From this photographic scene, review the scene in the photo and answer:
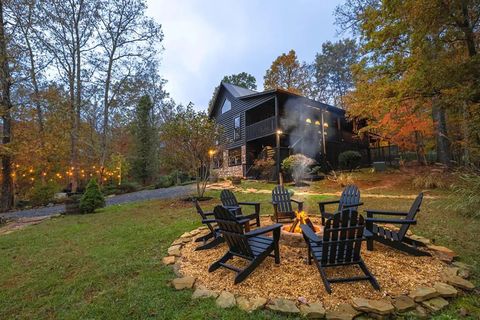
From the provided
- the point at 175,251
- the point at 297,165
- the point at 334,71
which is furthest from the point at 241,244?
the point at 334,71

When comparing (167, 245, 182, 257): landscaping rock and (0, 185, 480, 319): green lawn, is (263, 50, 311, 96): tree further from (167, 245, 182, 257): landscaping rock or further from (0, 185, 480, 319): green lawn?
(167, 245, 182, 257): landscaping rock

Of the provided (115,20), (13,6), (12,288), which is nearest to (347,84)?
(115,20)

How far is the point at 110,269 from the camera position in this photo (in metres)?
3.39

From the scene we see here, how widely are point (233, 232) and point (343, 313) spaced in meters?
1.43

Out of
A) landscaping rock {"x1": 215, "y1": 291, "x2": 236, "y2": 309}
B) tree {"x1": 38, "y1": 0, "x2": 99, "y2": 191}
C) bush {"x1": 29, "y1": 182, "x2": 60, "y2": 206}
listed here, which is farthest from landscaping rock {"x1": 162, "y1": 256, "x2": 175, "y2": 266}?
tree {"x1": 38, "y1": 0, "x2": 99, "y2": 191}

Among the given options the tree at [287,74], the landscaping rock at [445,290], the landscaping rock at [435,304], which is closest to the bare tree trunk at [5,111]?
the landscaping rock at [435,304]

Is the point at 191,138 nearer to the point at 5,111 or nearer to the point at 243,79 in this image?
the point at 5,111

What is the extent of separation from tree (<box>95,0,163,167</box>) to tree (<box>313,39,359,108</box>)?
18.4 m

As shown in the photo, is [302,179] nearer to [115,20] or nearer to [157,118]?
[115,20]

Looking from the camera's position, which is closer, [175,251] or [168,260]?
[168,260]

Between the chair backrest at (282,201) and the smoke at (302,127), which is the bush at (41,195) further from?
the smoke at (302,127)

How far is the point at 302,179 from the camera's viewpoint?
12.8 metres

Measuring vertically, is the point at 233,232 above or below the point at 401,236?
above

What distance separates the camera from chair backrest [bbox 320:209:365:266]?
103 inches
